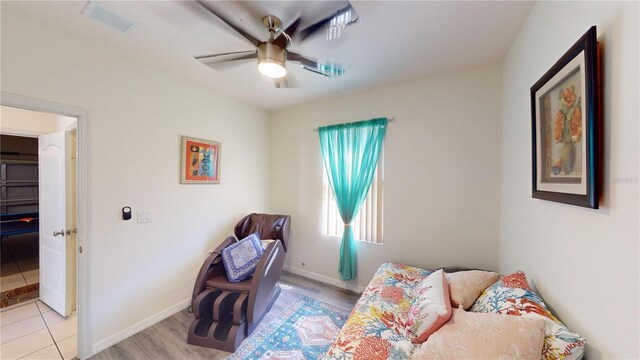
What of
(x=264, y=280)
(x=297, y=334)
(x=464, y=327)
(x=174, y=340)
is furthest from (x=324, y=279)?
(x=464, y=327)

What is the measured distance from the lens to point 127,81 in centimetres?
200

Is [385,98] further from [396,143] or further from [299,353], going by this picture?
[299,353]

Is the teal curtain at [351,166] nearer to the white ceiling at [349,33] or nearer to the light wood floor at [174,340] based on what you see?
the light wood floor at [174,340]

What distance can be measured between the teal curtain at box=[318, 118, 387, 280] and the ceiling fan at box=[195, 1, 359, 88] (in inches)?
45.4

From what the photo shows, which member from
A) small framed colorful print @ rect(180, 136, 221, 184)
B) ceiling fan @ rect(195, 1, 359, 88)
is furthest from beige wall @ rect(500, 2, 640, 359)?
small framed colorful print @ rect(180, 136, 221, 184)

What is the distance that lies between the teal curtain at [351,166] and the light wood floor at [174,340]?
0.33m

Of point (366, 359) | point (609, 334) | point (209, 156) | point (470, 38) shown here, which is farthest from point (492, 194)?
point (209, 156)

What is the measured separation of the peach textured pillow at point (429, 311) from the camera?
119cm

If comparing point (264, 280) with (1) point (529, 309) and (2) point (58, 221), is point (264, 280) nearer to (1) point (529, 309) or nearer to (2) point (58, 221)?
(1) point (529, 309)

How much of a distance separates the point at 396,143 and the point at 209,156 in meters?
2.27

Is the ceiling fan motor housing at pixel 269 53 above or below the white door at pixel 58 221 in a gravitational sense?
above

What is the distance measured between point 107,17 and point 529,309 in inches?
122

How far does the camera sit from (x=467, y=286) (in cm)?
147

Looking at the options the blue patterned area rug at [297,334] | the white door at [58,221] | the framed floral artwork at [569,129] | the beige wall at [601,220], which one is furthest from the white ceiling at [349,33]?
the blue patterned area rug at [297,334]
